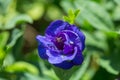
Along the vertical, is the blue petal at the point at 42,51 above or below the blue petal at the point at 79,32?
below

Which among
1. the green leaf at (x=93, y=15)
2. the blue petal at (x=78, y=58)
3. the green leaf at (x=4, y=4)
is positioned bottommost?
the blue petal at (x=78, y=58)

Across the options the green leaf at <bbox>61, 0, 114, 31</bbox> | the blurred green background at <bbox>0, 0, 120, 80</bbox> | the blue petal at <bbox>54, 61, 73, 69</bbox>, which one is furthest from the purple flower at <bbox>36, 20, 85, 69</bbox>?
the green leaf at <bbox>61, 0, 114, 31</bbox>

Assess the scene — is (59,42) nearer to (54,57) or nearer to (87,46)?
(54,57)

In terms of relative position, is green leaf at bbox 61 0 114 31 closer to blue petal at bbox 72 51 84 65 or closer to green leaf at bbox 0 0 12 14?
green leaf at bbox 0 0 12 14

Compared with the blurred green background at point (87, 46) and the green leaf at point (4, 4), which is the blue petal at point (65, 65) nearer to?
the blurred green background at point (87, 46)

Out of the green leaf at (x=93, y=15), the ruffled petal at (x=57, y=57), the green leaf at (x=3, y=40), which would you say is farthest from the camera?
the green leaf at (x=93, y=15)

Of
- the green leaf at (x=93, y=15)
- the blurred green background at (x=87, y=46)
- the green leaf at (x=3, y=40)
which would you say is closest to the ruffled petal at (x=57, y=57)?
the blurred green background at (x=87, y=46)

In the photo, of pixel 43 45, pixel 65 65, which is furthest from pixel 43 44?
pixel 65 65

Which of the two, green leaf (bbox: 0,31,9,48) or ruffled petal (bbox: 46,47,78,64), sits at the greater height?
green leaf (bbox: 0,31,9,48)

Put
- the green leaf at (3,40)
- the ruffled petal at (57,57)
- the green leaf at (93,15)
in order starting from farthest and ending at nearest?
the green leaf at (93,15), the green leaf at (3,40), the ruffled petal at (57,57)
